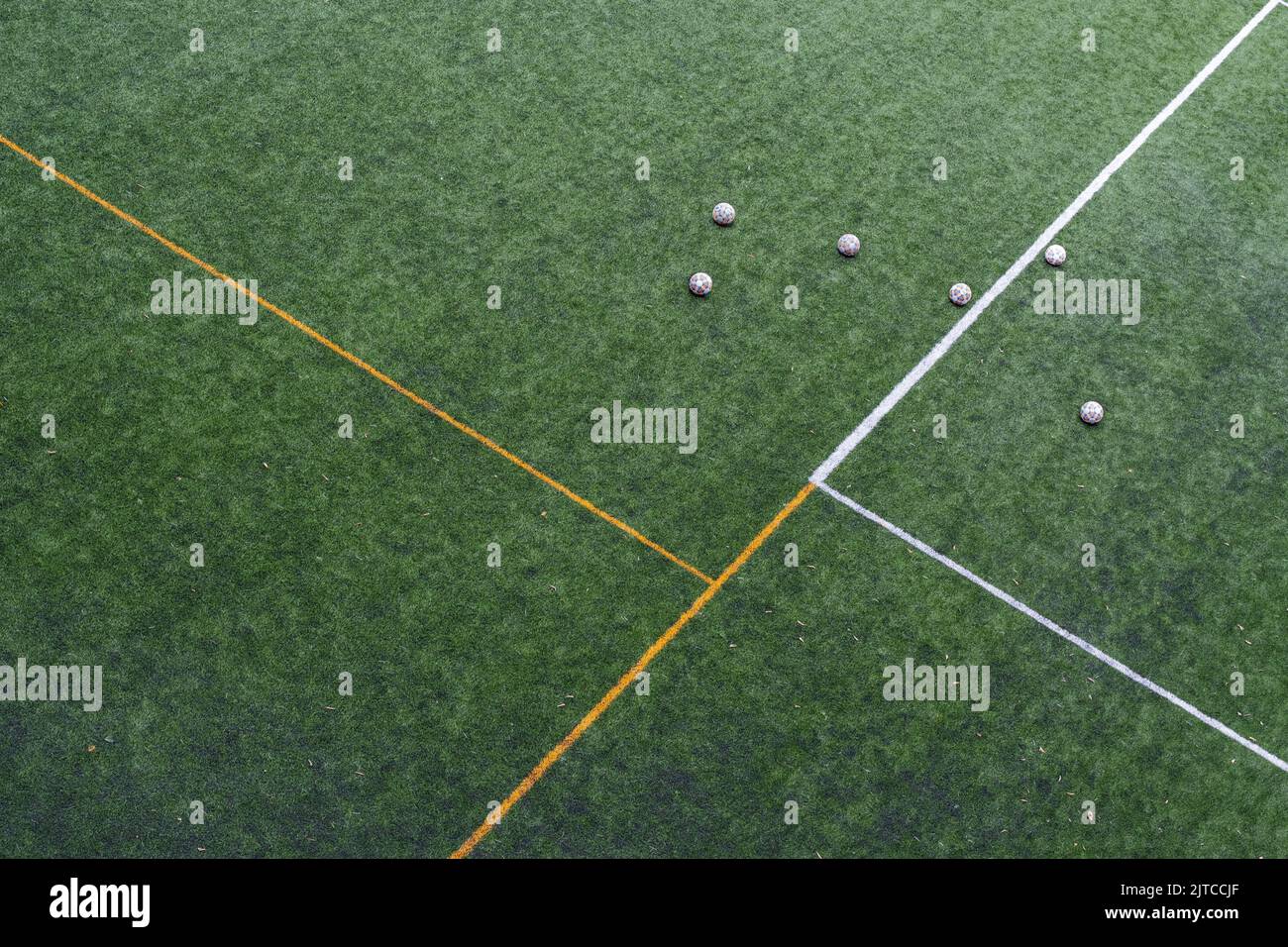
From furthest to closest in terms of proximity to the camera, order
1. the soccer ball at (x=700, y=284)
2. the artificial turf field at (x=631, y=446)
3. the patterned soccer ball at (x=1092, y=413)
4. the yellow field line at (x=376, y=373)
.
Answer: the soccer ball at (x=700, y=284), the patterned soccer ball at (x=1092, y=413), the yellow field line at (x=376, y=373), the artificial turf field at (x=631, y=446)

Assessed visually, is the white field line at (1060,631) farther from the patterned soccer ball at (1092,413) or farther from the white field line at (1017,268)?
the patterned soccer ball at (1092,413)

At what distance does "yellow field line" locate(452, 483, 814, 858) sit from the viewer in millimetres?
7848

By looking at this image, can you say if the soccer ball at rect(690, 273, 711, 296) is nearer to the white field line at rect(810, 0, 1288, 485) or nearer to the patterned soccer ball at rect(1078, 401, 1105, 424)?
the white field line at rect(810, 0, 1288, 485)

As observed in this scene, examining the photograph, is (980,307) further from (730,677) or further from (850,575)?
(730,677)

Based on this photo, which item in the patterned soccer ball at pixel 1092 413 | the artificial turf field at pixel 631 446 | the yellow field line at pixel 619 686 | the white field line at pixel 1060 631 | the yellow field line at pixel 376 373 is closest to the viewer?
the yellow field line at pixel 619 686

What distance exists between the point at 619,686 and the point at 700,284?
9.91 ft

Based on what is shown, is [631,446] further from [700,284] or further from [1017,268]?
[1017,268]

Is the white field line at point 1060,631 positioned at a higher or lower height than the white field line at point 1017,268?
lower

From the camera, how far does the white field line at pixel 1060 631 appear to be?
8.48 m

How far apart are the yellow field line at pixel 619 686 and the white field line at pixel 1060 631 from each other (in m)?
0.43

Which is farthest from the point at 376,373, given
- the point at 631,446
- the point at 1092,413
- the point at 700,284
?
the point at 1092,413

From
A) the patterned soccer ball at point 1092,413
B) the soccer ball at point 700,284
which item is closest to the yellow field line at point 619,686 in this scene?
the soccer ball at point 700,284

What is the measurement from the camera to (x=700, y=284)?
9.52m

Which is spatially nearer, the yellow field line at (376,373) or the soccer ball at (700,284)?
the yellow field line at (376,373)
